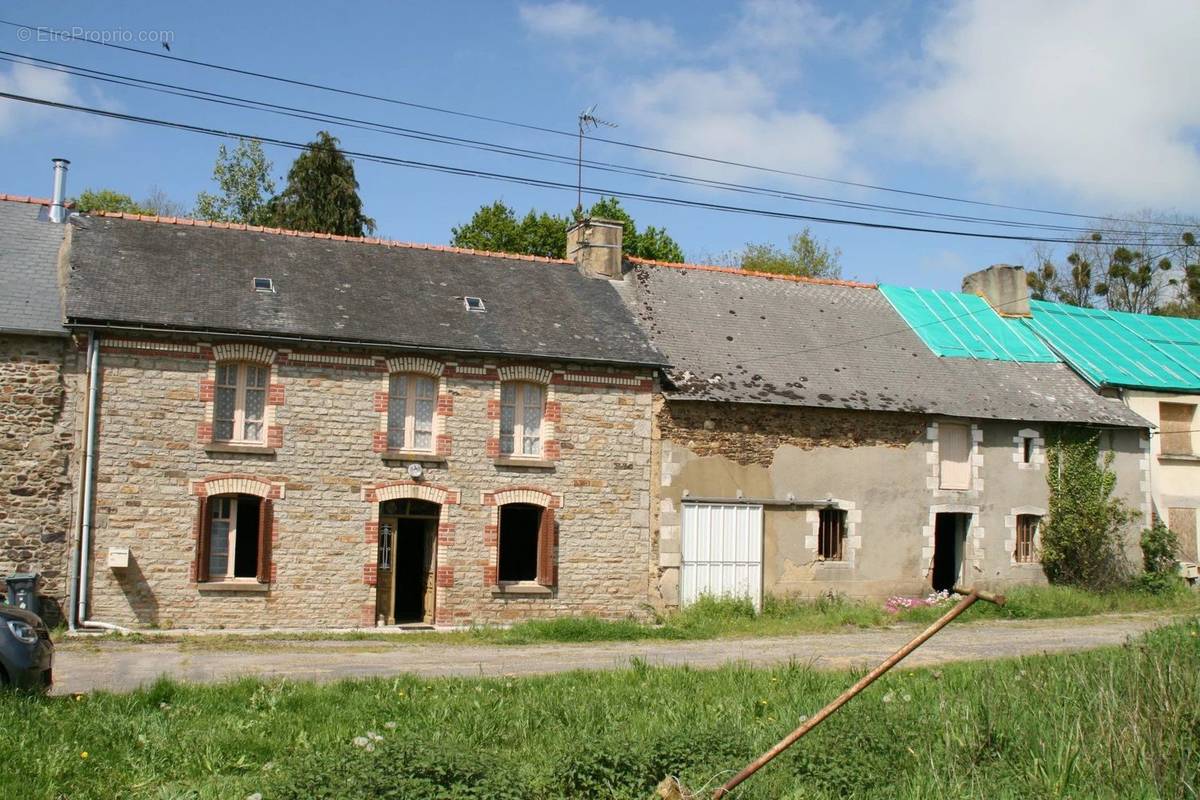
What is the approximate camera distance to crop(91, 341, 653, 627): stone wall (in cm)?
1739

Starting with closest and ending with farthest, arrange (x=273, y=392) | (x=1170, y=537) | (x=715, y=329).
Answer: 1. (x=273, y=392)
2. (x=715, y=329)
3. (x=1170, y=537)

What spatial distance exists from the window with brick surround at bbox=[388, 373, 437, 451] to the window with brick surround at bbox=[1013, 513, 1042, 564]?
1255 cm

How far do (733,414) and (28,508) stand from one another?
11837mm

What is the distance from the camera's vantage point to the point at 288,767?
23.0 feet

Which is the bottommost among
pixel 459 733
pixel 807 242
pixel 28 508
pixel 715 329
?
pixel 459 733

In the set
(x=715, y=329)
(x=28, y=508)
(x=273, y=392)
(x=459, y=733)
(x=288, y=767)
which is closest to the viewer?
(x=288, y=767)

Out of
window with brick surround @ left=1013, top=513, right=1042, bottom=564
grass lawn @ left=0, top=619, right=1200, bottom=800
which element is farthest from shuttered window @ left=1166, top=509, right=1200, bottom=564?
grass lawn @ left=0, top=619, right=1200, bottom=800

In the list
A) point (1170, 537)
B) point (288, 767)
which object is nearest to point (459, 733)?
point (288, 767)

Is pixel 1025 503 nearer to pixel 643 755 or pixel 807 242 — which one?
pixel 643 755

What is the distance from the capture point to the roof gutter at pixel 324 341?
1723 cm

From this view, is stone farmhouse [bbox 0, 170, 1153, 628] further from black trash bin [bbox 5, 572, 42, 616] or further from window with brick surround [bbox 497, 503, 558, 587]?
black trash bin [bbox 5, 572, 42, 616]

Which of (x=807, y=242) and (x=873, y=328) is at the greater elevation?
(x=807, y=242)

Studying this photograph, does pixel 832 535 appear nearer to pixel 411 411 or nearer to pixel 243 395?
pixel 411 411

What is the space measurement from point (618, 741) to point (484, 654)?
7962mm
